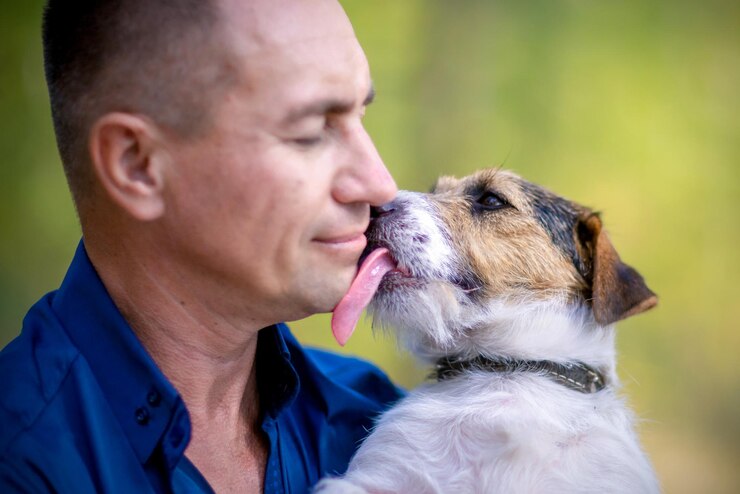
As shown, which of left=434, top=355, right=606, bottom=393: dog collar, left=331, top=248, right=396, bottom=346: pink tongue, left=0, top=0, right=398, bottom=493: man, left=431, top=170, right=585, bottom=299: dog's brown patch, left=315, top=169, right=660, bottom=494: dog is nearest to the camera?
left=0, top=0, right=398, bottom=493: man

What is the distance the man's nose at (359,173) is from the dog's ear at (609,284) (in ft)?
3.61

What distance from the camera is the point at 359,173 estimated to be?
214cm

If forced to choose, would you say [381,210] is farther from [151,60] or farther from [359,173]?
[151,60]

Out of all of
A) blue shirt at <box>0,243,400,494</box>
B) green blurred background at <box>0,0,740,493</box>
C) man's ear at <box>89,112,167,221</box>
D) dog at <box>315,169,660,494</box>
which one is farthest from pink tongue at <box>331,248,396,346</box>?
green blurred background at <box>0,0,740,493</box>

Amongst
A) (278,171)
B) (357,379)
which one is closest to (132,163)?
(278,171)

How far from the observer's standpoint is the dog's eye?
3.27m

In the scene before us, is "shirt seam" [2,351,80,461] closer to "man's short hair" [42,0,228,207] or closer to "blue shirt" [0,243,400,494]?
"blue shirt" [0,243,400,494]

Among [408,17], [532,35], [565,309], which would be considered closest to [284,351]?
[565,309]

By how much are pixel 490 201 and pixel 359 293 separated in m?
1.09

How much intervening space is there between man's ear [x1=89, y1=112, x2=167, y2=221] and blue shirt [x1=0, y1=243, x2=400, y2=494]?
0.25 meters

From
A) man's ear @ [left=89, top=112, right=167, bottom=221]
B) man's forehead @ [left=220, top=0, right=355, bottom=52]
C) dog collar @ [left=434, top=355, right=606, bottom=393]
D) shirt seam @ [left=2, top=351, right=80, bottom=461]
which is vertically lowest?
dog collar @ [left=434, top=355, right=606, bottom=393]

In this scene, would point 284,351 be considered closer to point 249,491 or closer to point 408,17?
point 249,491

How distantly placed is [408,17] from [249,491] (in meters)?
5.35

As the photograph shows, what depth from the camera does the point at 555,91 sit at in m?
7.06
